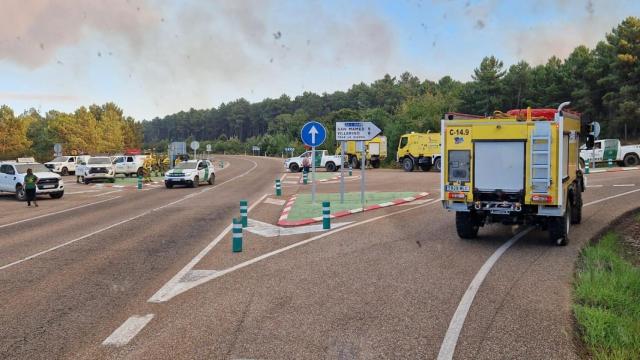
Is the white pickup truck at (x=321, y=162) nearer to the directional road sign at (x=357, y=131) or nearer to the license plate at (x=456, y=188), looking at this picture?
the directional road sign at (x=357, y=131)

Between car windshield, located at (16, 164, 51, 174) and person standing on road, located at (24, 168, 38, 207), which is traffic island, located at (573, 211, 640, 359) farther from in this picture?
car windshield, located at (16, 164, 51, 174)

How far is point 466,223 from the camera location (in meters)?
11.9

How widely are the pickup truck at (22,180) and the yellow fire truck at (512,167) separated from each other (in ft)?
70.1

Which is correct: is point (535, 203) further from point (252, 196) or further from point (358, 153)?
point (358, 153)

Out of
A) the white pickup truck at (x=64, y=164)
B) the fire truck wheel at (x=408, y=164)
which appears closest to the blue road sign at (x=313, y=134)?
the fire truck wheel at (x=408, y=164)

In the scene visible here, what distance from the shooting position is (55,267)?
10.1 m

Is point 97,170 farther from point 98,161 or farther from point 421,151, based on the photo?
point 421,151

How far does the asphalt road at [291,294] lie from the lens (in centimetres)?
582

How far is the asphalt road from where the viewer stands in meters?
5.82

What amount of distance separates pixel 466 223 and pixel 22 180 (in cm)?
2237

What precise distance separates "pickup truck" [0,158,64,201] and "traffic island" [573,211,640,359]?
2377 centimetres

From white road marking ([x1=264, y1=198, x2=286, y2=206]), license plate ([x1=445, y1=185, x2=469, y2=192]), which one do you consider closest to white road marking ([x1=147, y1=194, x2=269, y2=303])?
license plate ([x1=445, y1=185, x2=469, y2=192])

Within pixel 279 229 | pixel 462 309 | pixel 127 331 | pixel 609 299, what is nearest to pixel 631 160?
pixel 279 229

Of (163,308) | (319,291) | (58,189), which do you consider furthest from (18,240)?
(58,189)
